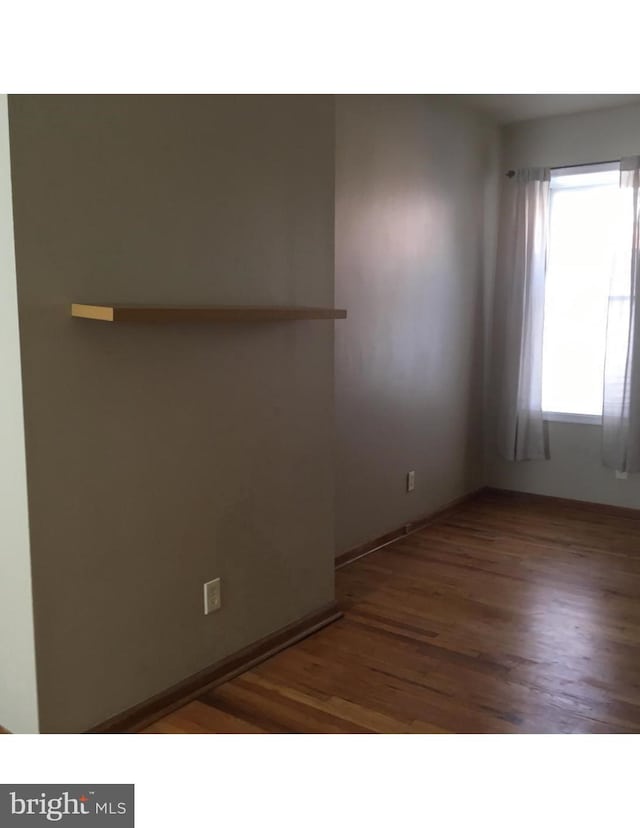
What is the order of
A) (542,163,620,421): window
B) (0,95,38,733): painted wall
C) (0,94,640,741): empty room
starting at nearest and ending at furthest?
(0,95,38,733): painted wall
(0,94,640,741): empty room
(542,163,620,421): window

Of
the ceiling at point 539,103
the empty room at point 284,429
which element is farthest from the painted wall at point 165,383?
the ceiling at point 539,103

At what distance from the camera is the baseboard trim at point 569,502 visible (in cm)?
491

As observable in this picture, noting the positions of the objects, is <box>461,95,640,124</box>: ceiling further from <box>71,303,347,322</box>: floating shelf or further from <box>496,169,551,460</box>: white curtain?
<box>71,303,347,322</box>: floating shelf

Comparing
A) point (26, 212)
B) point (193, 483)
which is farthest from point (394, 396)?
point (26, 212)

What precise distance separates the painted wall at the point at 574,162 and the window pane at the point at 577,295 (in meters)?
0.17

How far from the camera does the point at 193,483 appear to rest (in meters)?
2.57

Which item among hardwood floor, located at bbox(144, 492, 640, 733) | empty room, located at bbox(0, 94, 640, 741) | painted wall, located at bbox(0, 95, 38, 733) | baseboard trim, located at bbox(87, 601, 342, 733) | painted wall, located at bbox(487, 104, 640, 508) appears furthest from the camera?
painted wall, located at bbox(487, 104, 640, 508)

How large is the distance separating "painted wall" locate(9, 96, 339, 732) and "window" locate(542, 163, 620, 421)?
248 cm

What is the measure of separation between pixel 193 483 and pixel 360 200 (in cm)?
192

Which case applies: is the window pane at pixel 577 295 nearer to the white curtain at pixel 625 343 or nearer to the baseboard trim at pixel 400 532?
the white curtain at pixel 625 343

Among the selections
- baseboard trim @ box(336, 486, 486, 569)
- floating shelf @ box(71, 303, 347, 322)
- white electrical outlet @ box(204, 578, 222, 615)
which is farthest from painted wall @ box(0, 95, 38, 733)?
baseboard trim @ box(336, 486, 486, 569)

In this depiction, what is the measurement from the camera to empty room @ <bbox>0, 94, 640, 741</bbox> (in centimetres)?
214

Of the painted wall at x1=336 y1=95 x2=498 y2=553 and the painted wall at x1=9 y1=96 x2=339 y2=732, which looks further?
the painted wall at x1=336 y1=95 x2=498 y2=553
